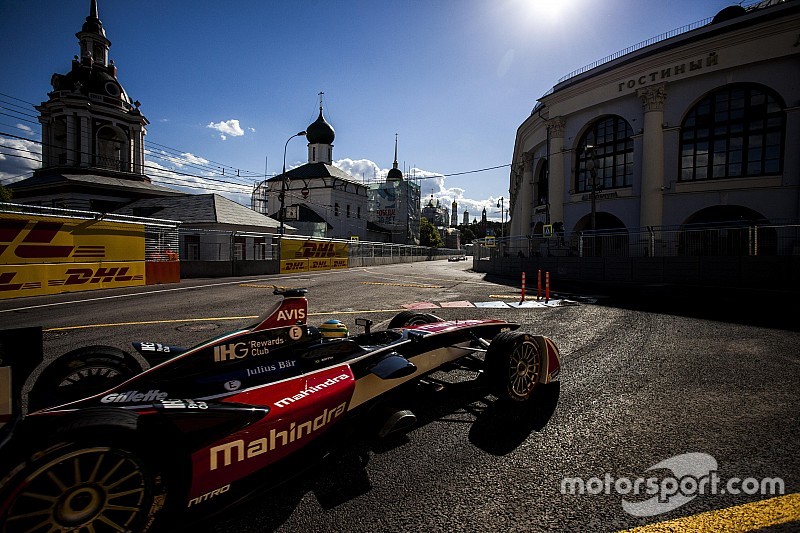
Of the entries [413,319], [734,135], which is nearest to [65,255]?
[413,319]

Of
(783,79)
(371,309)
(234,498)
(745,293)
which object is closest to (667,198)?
(783,79)

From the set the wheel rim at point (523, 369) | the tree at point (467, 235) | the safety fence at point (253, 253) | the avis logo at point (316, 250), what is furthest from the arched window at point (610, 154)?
the tree at point (467, 235)

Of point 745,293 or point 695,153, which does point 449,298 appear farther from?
point 695,153

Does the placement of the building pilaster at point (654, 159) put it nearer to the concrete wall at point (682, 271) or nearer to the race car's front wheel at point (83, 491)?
the concrete wall at point (682, 271)

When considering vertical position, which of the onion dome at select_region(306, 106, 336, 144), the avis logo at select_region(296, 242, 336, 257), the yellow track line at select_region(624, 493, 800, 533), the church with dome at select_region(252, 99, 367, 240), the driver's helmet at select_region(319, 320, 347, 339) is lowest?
the yellow track line at select_region(624, 493, 800, 533)

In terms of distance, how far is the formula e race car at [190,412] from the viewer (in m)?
1.65

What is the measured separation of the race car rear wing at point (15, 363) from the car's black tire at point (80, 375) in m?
0.46

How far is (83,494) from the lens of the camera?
5.60 feet

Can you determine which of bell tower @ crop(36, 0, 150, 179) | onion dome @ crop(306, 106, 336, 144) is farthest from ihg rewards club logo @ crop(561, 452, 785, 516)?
onion dome @ crop(306, 106, 336, 144)

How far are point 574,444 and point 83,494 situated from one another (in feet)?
10.8

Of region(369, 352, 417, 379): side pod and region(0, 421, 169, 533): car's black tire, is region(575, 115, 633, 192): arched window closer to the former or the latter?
region(369, 352, 417, 379): side pod

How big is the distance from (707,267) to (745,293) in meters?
3.36

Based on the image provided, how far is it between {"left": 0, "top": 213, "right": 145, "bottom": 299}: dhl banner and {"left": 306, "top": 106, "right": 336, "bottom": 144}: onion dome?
221 ft

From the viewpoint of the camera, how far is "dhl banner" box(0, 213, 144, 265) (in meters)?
11.6
